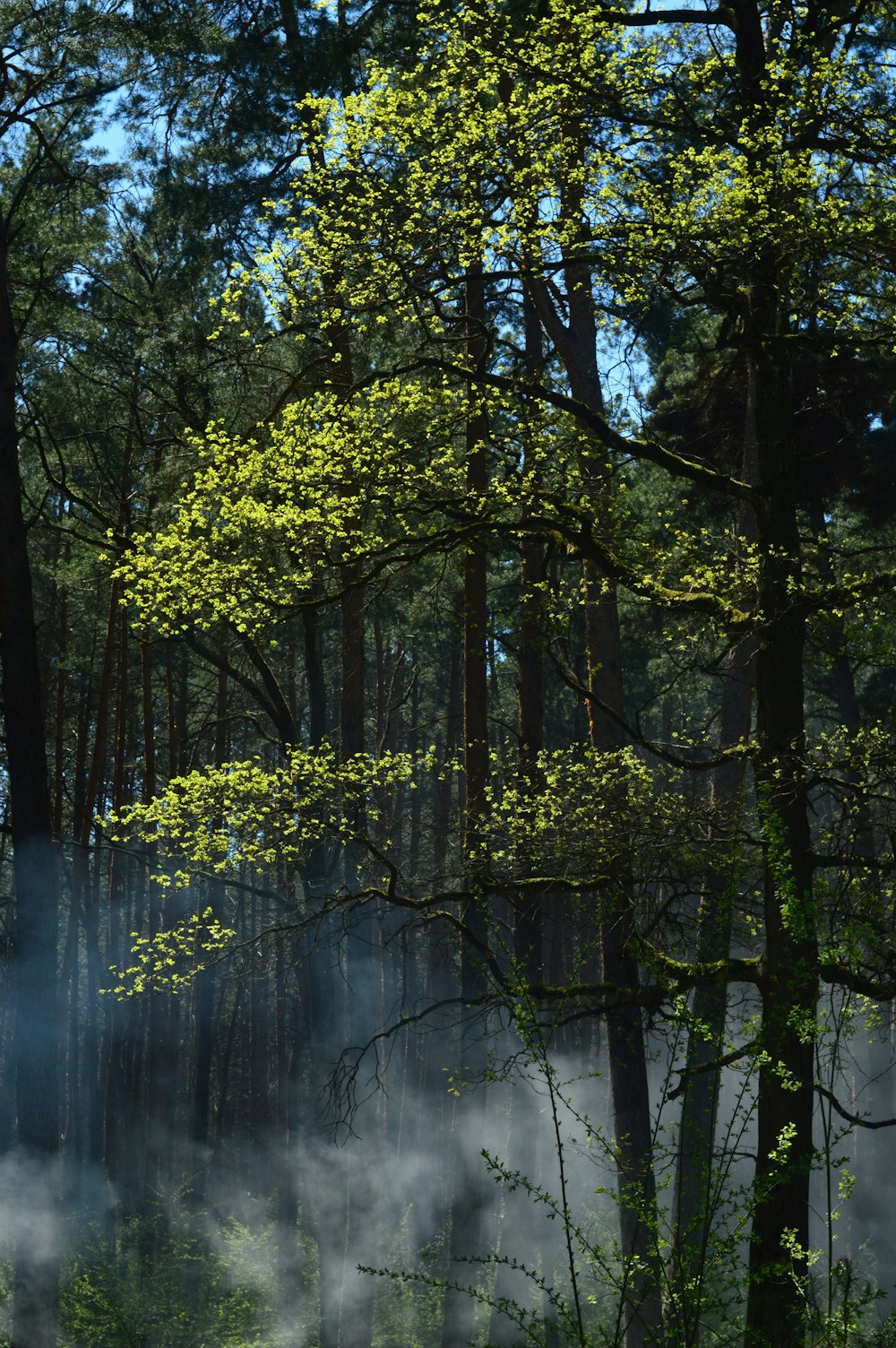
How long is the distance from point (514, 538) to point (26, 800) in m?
4.66

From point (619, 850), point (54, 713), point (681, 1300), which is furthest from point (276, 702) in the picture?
point (54, 713)

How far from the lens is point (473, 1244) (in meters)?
13.3

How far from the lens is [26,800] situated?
994 centimetres

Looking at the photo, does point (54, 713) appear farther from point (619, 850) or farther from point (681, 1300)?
point (681, 1300)

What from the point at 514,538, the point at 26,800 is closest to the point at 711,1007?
the point at 514,538

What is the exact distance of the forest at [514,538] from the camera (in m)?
6.29

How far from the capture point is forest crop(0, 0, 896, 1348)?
20.6 feet

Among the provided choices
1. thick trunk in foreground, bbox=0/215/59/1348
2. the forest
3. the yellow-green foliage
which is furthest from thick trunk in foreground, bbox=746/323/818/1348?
thick trunk in foreground, bbox=0/215/59/1348

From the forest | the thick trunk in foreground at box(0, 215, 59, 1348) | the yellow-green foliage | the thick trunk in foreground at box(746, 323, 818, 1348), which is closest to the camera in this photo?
the thick trunk in foreground at box(746, 323, 818, 1348)

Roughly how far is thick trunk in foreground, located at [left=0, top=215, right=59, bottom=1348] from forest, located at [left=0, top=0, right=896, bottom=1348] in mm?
38

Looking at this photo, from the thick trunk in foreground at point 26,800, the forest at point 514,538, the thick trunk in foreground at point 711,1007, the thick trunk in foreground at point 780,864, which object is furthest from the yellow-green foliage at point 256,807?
the thick trunk in foreground at point 26,800

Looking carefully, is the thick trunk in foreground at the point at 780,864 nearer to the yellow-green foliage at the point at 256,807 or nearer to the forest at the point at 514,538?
the forest at the point at 514,538

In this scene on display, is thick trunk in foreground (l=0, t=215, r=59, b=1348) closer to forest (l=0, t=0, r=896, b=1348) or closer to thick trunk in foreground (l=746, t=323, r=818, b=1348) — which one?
forest (l=0, t=0, r=896, b=1348)

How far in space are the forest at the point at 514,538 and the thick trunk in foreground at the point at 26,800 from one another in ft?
0.12
